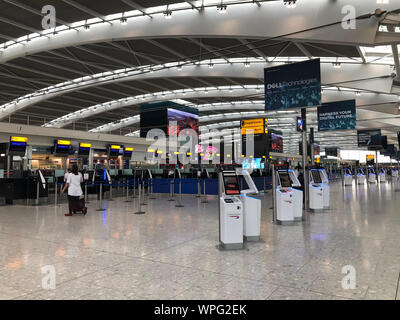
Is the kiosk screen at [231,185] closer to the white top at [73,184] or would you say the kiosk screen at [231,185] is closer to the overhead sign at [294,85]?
the overhead sign at [294,85]

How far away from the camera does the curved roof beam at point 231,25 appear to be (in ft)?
31.8

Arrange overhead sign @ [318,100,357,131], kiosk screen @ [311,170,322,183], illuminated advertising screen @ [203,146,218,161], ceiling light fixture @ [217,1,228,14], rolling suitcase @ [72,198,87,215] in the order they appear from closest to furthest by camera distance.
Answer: rolling suitcase @ [72,198,87,215] → kiosk screen @ [311,170,322,183] → ceiling light fixture @ [217,1,228,14] → overhead sign @ [318,100,357,131] → illuminated advertising screen @ [203,146,218,161]

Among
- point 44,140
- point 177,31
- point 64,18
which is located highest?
point 64,18

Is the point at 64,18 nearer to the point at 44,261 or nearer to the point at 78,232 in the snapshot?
the point at 78,232

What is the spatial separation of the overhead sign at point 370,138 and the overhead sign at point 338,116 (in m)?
10.0

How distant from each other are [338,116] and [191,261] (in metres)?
14.0

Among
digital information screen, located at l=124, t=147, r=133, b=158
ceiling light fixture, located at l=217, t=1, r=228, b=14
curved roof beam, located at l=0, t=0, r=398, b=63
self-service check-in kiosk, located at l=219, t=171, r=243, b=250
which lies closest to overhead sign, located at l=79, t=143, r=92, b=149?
digital information screen, located at l=124, t=147, r=133, b=158

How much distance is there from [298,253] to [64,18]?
1320 centimetres

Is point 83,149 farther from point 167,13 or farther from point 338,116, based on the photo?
point 338,116

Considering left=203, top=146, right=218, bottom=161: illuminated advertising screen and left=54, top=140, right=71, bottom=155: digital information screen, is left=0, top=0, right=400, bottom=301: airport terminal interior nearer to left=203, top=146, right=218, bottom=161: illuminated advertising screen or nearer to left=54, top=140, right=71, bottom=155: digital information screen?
left=54, top=140, right=71, bottom=155: digital information screen

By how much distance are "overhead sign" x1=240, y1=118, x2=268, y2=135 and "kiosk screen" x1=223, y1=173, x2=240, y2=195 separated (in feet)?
46.7

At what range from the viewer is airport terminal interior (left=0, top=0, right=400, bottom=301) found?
3727 mm

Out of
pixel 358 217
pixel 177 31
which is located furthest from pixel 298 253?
pixel 177 31
